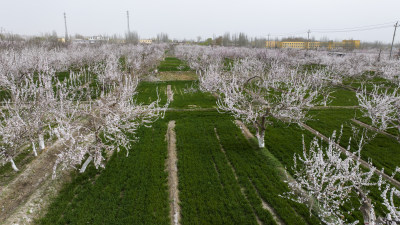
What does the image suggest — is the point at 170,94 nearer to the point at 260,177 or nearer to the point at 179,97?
the point at 179,97

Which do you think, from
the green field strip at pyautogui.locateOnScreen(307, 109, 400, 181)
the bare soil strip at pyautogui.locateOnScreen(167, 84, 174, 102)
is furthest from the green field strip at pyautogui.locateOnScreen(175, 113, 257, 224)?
the bare soil strip at pyautogui.locateOnScreen(167, 84, 174, 102)

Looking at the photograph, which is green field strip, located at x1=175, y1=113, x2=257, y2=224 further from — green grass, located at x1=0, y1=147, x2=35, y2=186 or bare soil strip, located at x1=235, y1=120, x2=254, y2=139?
green grass, located at x1=0, y1=147, x2=35, y2=186

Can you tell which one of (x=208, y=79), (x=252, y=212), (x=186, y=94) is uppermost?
(x=208, y=79)

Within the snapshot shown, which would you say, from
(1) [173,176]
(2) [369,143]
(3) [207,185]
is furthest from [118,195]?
(2) [369,143]

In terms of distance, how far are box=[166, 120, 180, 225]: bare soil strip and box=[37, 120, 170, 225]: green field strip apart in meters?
0.27

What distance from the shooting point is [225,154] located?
1620 cm

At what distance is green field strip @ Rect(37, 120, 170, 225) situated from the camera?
10.4 m

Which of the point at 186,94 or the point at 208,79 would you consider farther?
the point at 186,94

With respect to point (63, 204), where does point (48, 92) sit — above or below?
above

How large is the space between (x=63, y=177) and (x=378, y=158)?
19.7 m

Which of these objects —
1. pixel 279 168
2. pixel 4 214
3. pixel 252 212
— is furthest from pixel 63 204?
pixel 279 168

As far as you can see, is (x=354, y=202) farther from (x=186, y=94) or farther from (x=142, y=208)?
(x=186, y=94)

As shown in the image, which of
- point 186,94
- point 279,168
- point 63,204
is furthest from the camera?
point 186,94

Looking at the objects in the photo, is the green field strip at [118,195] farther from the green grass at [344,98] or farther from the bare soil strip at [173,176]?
the green grass at [344,98]
